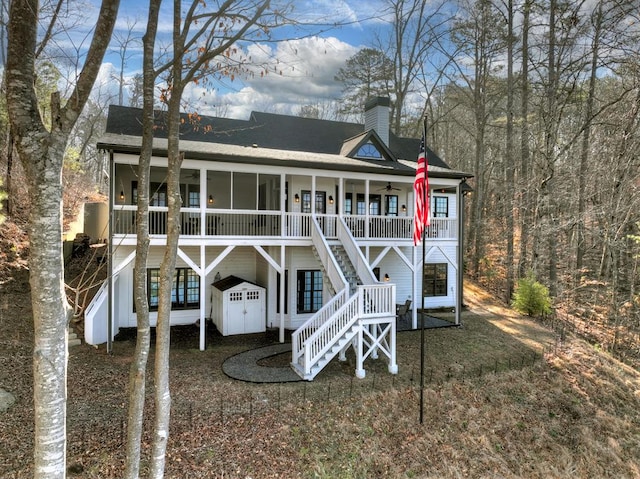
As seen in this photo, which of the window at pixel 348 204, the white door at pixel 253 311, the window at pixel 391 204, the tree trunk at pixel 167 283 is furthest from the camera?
the window at pixel 391 204

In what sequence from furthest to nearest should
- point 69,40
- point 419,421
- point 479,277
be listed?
1. point 479,277
2. point 419,421
3. point 69,40

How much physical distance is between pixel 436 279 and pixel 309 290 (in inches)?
236

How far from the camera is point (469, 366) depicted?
9930mm

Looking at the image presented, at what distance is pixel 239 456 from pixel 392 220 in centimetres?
943

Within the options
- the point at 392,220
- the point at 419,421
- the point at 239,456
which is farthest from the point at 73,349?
the point at 392,220

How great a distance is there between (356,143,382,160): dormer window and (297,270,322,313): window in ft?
16.2

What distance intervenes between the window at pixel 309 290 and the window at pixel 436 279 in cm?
520

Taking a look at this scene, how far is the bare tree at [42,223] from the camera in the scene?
3254 millimetres

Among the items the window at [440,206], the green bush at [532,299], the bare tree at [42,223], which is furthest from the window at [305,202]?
the bare tree at [42,223]

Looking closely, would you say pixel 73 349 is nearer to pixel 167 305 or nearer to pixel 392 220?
pixel 167 305

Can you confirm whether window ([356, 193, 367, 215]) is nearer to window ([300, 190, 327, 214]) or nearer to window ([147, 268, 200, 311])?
window ([300, 190, 327, 214])

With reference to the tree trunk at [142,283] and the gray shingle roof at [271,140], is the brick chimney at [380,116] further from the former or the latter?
the tree trunk at [142,283]

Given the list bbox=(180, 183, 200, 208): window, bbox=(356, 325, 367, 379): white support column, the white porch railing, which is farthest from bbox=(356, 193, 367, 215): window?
bbox=(356, 325, 367, 379): white support column

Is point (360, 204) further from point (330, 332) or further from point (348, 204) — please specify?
point (330, 332)
